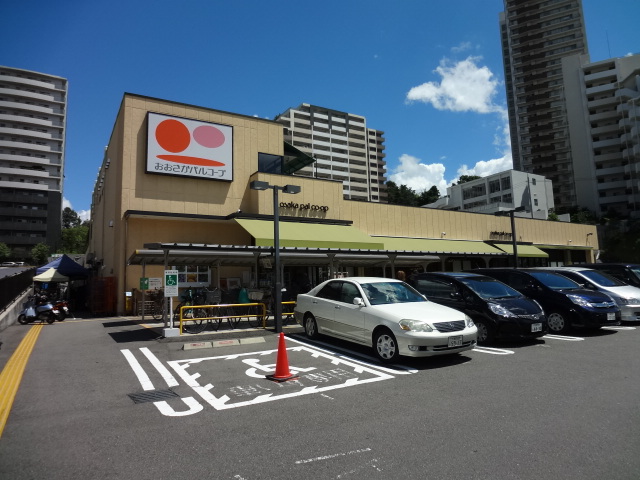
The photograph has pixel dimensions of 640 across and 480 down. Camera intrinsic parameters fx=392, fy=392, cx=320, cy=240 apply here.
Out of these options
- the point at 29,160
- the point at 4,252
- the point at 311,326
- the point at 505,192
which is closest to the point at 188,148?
the point at 311,326

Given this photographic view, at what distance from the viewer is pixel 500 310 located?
8828 mm

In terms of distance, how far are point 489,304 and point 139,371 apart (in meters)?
7.45

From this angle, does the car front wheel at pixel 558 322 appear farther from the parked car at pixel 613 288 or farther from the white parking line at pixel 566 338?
the parked car at pixel 613 288

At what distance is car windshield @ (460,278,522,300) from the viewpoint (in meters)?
9.44

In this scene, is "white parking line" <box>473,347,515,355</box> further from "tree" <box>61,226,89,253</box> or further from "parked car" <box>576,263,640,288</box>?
"tree" <box>61,226,89,253</box>

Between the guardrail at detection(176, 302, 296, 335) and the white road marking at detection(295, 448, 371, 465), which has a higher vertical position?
the guardrail at detection(176, 302, 296, 335)

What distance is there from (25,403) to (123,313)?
552 inches

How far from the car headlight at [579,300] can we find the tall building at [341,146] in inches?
3345

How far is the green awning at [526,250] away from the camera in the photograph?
1119 inches

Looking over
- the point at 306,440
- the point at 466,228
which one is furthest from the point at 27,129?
the point at 306,440

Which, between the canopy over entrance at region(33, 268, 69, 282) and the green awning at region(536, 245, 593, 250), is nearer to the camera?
the canopy over entrance at region(33, 268, 69, 282)

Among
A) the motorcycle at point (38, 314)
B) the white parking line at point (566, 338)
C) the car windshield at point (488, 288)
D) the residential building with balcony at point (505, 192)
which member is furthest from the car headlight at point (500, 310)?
the residential building with balcony at point (505, 192)

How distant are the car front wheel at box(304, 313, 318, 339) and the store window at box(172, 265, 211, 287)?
11.1 m

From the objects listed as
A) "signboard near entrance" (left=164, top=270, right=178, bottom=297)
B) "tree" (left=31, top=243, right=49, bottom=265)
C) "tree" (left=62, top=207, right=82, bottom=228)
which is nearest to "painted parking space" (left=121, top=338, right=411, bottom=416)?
"signboard near entrance" (left=164, top=270, right=178, bottom=297)
